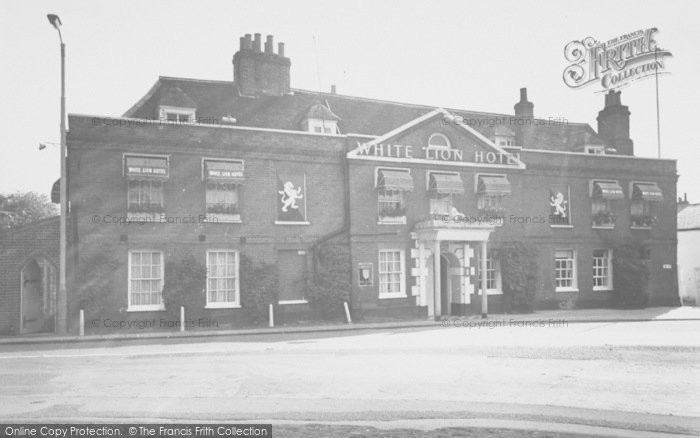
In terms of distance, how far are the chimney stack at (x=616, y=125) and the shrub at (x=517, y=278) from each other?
11.8m

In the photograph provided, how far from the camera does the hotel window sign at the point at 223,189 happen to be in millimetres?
25578

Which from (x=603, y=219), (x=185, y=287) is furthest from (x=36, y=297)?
(x=603, y=219)

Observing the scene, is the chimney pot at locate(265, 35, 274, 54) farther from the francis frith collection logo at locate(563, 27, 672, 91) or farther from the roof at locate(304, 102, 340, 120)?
the francis frith collection logo at locate(563, 27, 672, 91)

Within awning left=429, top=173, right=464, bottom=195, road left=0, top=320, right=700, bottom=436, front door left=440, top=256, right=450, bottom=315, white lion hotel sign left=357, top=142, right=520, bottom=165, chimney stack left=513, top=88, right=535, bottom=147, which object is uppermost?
chimney stack left=513, top=88, right=535, bottom=147

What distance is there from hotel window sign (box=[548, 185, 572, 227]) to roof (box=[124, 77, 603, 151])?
3684mm

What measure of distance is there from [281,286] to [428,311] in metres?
7.11

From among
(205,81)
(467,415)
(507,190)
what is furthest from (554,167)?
(467,415)

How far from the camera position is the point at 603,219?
34062 mm

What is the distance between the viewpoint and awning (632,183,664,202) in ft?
113

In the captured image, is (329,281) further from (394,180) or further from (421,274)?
(394,180)

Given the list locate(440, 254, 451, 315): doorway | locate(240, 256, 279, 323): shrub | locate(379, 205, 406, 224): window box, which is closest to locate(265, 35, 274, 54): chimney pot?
locate(379, 205, 406, 224): window box

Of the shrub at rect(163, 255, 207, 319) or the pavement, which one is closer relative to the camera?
the pavement

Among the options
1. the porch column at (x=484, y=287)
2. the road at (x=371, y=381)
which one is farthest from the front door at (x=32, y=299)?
the porch column at (x=484, y=287)

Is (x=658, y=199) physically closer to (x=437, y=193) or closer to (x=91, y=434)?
(x=437, y=193)
